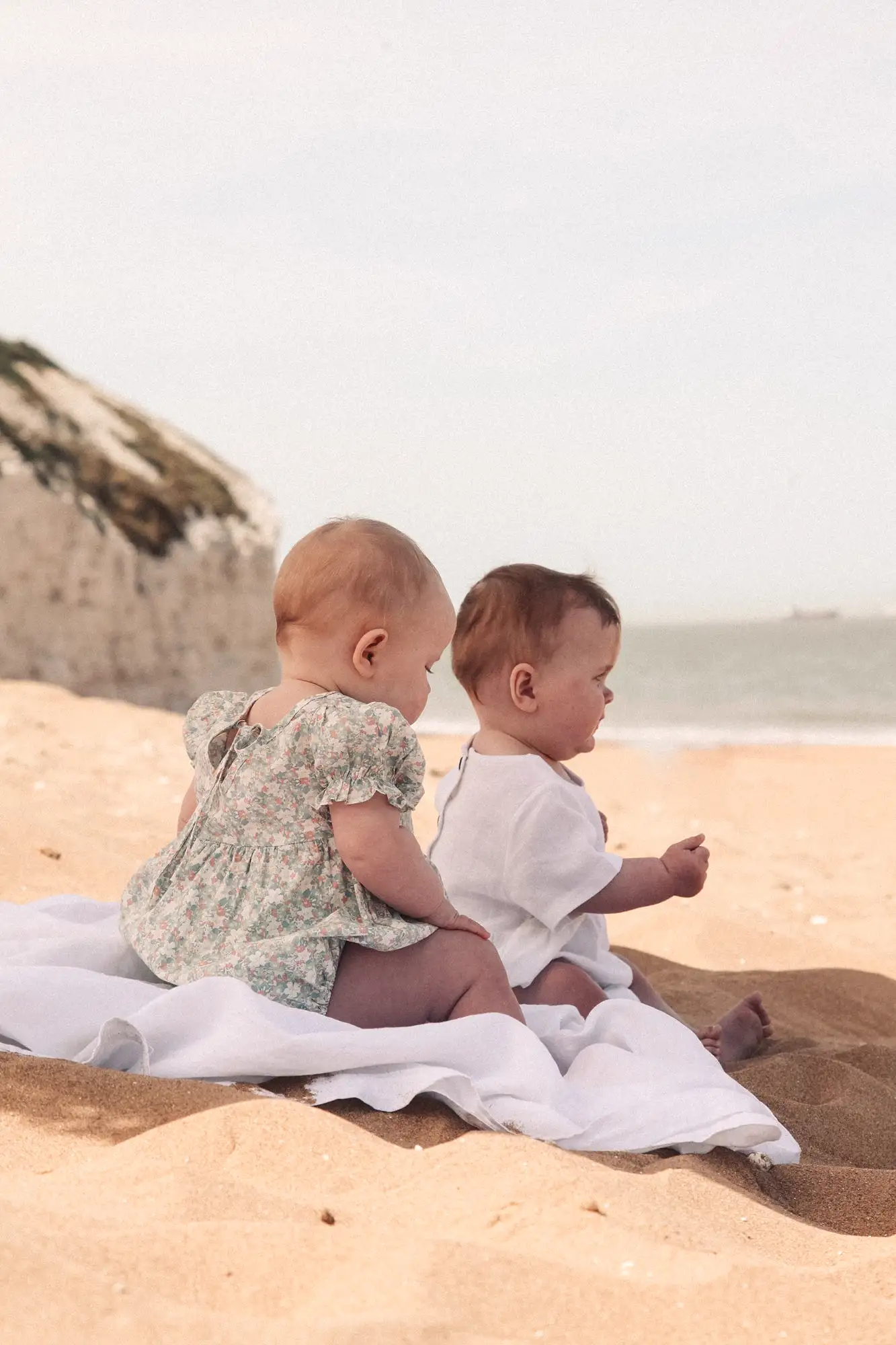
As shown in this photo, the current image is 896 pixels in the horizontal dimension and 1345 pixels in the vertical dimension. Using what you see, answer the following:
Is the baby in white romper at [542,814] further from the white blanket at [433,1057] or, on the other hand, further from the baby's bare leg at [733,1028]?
the white blanket at [433,1057]

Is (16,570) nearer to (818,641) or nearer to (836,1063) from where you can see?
(836,1063)

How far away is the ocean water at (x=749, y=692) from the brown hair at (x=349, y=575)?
875 cm

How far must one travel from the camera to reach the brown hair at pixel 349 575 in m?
2.73

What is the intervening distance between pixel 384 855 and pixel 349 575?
0.59 meters

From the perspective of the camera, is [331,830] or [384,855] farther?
[331,830]

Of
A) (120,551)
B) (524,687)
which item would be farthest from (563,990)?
(120,551)

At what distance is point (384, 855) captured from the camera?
2.56 meters

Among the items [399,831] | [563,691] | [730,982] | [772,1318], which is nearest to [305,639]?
[399,831]

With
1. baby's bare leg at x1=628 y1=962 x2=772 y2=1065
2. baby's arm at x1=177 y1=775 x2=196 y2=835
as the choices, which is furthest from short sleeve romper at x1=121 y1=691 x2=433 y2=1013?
baby's bare leg at x1=628 y1=962 x2=772 y2=1065

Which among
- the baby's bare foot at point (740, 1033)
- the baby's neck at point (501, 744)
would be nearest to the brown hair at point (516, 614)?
the baby's neck at point (501, 744)

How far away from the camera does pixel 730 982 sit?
4.29 m

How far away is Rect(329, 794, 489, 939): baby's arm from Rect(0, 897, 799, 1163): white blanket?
0.85ft

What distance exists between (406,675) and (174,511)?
9.28m

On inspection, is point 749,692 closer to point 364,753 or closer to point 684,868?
point 684,868
